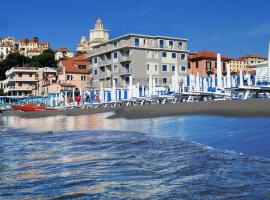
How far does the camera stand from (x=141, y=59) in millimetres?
74688

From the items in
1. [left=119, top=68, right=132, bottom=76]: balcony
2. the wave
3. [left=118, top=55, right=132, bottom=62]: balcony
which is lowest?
the wave

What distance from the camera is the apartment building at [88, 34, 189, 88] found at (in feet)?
243

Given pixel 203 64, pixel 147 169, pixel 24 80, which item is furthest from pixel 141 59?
pixel 147 169

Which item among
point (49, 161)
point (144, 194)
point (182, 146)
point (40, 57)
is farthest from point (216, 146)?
point (40, 57)

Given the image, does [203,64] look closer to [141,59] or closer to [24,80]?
[141,59]

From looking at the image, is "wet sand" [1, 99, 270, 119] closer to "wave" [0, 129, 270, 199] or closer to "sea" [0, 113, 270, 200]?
"sea" [0, 113, 270, 200]

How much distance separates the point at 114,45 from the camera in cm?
7812

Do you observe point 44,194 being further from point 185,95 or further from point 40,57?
point 40,57

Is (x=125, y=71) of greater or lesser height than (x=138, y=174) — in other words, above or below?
above

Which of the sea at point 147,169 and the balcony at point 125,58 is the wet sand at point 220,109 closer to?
the sea at point 147,169

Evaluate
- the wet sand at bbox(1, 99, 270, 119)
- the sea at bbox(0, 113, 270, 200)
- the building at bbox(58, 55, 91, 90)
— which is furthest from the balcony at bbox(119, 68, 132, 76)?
the sea at bbox(0, 113, 270, 200)

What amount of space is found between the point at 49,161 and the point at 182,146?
3.01 m

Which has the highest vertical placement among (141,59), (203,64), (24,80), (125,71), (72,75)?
(203,64)

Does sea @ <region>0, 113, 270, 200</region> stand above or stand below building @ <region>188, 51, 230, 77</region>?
below
